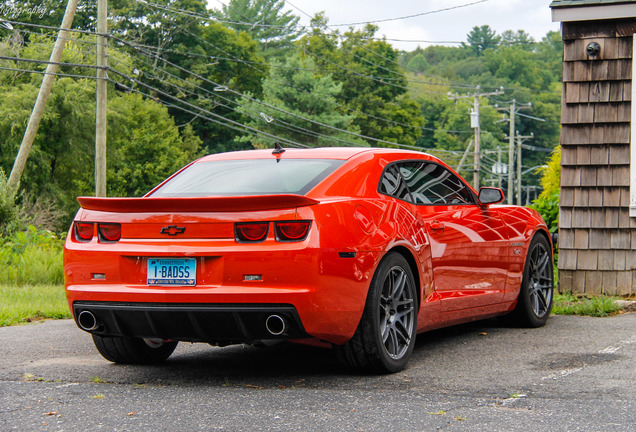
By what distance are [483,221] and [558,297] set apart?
3.07 meters

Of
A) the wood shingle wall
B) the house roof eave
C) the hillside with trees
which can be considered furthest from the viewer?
the hillside with trees

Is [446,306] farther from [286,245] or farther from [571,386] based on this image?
[286,245]

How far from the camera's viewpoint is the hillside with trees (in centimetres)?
3934

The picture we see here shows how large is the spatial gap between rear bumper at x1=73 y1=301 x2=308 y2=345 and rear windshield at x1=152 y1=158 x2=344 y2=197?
2.61 ft

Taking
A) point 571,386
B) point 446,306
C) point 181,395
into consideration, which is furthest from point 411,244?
point 181,395

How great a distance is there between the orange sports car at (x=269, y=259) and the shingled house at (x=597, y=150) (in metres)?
4.16

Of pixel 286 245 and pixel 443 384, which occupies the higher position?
pixel 286 245

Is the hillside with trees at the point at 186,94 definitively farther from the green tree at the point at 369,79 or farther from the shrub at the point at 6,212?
the shrub at the point at 6,212

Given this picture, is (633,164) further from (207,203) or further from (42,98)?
(42,98)

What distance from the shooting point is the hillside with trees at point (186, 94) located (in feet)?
129

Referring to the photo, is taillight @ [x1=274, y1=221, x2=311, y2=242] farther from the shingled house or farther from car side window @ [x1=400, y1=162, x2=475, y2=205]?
the shingled house

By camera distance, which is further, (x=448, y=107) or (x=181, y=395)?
(x=448, y=107)

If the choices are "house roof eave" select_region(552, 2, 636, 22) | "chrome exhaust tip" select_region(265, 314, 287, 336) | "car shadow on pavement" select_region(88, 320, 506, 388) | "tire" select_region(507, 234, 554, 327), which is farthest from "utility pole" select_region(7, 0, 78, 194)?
"chrome exhaust tip" select_region(265, 314, 287, 336)

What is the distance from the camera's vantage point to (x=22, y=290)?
38.7ft
